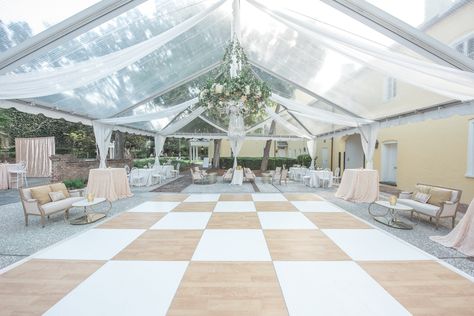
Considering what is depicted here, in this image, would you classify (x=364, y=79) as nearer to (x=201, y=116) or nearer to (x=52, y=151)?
(x=201, y=116)

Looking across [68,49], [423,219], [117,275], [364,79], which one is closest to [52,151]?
[68,49]

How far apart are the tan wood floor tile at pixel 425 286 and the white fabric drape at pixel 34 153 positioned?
15404mm

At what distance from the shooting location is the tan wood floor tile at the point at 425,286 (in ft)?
7.19

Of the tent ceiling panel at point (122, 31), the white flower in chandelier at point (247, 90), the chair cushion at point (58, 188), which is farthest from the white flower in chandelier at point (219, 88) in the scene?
the chair cushion at point (58, 188)

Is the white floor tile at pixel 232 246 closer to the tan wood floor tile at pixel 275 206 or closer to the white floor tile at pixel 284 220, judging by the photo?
the white floor tile at pixel 284 220

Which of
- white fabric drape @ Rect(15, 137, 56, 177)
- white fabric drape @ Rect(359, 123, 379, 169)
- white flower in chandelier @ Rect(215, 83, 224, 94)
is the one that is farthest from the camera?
white fabric drape @ Rect(15, 137, 56, 177)

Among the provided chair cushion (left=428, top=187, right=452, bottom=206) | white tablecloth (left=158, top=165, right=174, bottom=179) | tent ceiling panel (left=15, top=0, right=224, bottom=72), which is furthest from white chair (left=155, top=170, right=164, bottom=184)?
chair cushion (left=428, top=187, right=452, bottom=206)

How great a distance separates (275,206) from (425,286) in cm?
382

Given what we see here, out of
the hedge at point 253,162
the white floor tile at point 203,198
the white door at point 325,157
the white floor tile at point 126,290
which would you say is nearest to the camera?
the white floor tile at point 126,290

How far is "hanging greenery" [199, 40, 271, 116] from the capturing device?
4.16 m

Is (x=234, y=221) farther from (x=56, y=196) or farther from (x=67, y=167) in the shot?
(x=67, y=167)

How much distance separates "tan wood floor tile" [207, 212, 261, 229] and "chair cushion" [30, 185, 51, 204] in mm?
3397

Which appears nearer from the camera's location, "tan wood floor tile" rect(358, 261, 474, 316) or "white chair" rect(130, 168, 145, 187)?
"tan wood floor tile" rect(358, 261, 474, 316)

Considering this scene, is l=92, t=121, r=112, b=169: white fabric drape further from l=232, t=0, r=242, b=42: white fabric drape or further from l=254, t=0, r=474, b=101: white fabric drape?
l=254, t=0, r=474, b=101: white fabric drape
